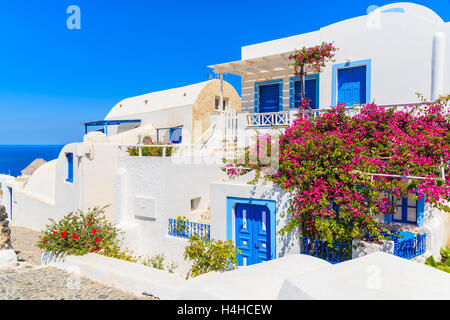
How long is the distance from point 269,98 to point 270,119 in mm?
2711

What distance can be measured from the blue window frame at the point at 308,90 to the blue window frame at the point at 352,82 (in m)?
1.09

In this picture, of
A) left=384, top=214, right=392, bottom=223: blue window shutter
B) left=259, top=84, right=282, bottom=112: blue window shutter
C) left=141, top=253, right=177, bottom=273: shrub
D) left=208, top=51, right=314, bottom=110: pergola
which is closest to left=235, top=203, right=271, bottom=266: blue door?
left=141, top=253, right=177, bottom=273: shrub

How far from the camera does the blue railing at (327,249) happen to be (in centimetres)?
788

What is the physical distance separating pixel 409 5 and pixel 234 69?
7.52 m

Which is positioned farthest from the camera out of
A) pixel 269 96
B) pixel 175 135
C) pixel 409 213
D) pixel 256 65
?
pixel 175 135

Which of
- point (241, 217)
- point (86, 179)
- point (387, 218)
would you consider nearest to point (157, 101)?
point (86, 179)

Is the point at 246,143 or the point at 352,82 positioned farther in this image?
the point at 246,143

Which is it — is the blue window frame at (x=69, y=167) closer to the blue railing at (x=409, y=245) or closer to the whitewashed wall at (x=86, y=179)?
the whitewashed wall at (x=86, y=179)

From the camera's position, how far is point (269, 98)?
16641 mm

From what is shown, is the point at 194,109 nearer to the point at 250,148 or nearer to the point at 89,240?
the point at 250,148

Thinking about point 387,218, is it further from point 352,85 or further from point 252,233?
point 352,85

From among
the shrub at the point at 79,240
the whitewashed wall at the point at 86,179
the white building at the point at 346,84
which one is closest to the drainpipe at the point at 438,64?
the white building at the point at 346,84
